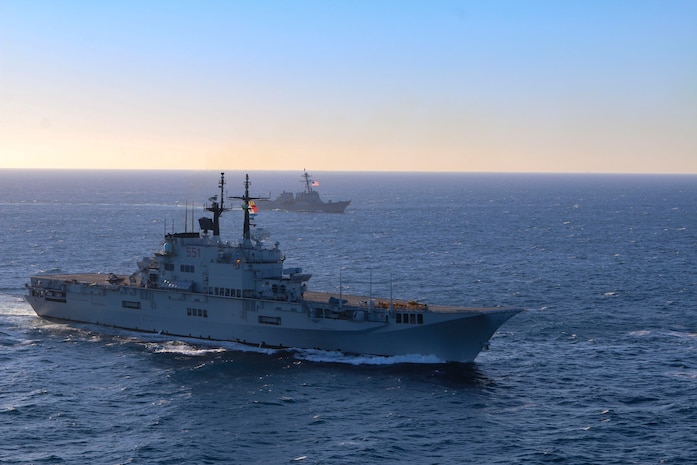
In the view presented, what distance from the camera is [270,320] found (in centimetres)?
5591

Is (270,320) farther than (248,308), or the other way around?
(248,308)

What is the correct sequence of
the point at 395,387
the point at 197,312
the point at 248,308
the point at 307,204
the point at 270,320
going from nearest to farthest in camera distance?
1. the point at 395,387
2. the point at 270,320
3. the point at 248,308
4. the point at 197,312
5. the point at 307,204

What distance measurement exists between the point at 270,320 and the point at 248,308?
191 centimetres

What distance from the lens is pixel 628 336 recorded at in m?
57.5

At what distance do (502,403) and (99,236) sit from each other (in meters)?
87.7

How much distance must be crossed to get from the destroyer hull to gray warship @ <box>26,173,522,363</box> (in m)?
0.07

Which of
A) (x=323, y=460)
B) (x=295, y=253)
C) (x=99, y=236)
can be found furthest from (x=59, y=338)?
(x=99, y=236)

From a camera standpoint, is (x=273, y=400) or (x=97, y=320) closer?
(x=273, y=400)

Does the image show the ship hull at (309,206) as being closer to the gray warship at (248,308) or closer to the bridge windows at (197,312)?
the gray warship at (248,308)

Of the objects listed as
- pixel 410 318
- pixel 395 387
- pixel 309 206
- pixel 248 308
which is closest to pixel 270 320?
pixel 248 308

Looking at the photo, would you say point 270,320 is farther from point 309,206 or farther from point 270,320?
point 309,206

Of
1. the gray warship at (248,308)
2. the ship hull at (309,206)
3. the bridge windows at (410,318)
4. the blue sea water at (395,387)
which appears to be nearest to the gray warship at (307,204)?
the ship hull at (309,206)

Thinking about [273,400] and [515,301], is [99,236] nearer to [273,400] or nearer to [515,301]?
[515,301]

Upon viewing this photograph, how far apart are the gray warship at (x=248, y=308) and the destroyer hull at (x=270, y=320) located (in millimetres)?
66
